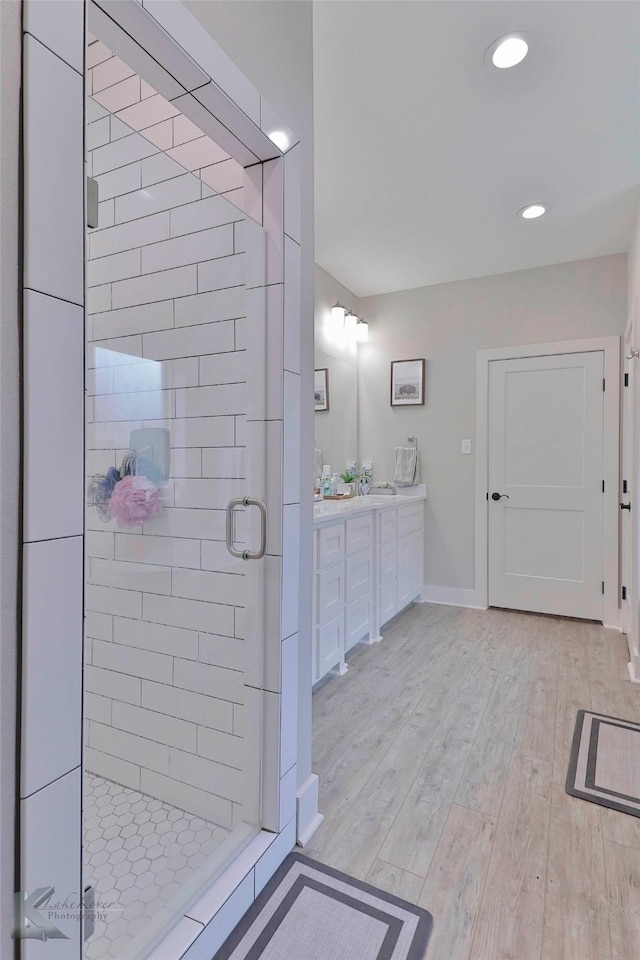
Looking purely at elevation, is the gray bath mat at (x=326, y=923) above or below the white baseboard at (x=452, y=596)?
below

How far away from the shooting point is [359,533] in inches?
106

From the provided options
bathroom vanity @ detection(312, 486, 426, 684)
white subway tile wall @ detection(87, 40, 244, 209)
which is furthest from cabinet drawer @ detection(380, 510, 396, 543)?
white subway tile wall @ detection(87, 40, 244, 209)

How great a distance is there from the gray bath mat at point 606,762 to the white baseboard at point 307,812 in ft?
2.90

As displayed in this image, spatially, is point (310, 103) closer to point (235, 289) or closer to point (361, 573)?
point (235, 289)

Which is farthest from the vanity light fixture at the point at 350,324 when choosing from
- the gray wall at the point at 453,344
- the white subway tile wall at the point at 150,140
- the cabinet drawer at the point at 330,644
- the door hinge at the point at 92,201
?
the door hinge at the point at 92,201

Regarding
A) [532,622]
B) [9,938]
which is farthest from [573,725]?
[9,938]

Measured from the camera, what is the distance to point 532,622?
11.4 feet

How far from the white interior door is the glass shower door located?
2.81 meters

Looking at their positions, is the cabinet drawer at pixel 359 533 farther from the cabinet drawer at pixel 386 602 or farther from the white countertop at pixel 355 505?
the cabinet drawer at pixel 386 602

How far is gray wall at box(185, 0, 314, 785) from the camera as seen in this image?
47.9 inches

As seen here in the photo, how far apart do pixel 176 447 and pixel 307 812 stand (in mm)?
1163

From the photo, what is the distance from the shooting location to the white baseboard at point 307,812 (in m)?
1.43

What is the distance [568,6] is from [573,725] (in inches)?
104

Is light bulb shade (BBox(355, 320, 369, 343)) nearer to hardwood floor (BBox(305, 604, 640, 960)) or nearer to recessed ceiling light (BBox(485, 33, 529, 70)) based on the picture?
recessed ceiling light (BBox(485, 33, 529, 70))
